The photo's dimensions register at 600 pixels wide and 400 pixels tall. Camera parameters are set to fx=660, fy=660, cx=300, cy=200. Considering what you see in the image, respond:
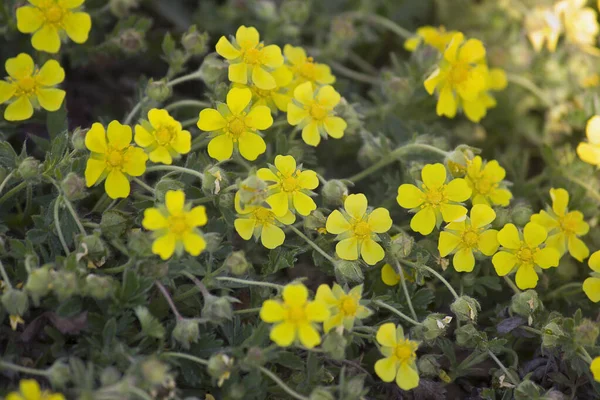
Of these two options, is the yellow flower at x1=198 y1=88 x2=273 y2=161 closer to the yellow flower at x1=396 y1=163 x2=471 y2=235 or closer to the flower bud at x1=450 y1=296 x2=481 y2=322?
the yellow flower at x1=396 y1=163 x2=471 y2=235

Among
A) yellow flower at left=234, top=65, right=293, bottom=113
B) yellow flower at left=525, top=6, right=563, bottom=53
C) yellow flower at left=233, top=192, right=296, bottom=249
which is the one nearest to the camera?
yellow flower at left=233, top=192, right=296, bottom=249

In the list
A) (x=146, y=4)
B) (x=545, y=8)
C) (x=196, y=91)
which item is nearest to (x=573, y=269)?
(x=545, y=8)

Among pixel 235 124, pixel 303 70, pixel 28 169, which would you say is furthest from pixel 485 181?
pixel 28 169

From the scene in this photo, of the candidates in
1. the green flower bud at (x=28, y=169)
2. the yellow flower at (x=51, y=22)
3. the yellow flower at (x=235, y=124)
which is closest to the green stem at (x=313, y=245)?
the yellow flower at (x=235, y=124)

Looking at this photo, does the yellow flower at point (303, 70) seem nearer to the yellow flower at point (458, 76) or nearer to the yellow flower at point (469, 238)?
the yellow flower at point (458, 76)

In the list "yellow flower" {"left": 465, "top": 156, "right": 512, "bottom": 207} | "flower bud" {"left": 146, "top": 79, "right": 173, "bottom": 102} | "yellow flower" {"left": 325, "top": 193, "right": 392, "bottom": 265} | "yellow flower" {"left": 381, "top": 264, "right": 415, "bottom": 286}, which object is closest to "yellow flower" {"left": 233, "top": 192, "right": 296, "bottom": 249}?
"yellow flower" {"left": 325, "top": 193, "right": 392, "bottom": 265}

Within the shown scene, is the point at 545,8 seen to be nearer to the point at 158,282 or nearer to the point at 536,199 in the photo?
the point at 536,199
